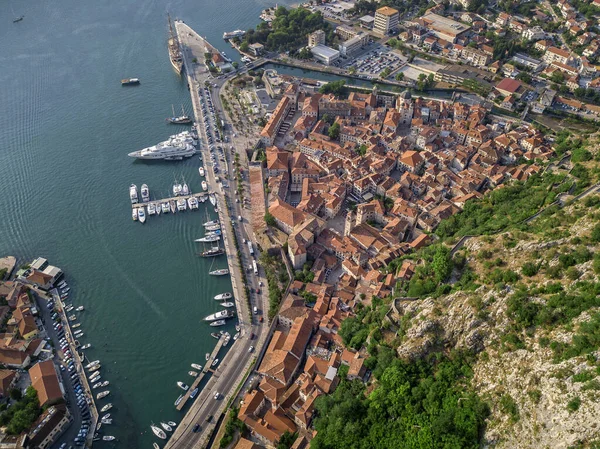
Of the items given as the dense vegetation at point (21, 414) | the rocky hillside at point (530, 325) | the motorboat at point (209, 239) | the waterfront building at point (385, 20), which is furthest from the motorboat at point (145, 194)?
the waterfront building at point (385, 20)

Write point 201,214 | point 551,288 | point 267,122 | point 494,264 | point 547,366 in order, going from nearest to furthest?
point 547,366
point 551,288
point 494,264
point 201,214
point 267,122

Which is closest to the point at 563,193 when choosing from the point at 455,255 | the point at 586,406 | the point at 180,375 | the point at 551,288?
the point at 455,255

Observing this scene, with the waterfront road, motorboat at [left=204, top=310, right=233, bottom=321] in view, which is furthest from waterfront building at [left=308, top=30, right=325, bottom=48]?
motorboat at [left=204, top=310, right=233, bottom=321]

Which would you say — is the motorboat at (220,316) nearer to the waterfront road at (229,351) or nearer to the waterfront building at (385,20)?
the waterfront road at (229,351)

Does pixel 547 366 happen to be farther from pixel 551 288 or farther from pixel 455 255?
pixel 455 255

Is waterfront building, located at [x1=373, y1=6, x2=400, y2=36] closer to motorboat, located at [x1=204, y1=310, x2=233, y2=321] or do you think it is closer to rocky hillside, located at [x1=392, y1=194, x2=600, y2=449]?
rocky hillside, located at [x1=392, y1=194, x2=600, y2=449]

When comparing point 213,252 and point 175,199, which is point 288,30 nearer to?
point 175,199
